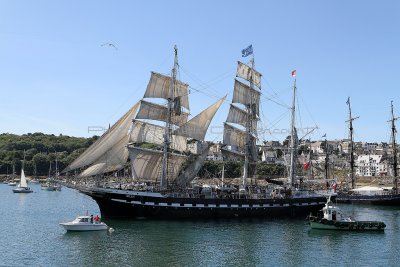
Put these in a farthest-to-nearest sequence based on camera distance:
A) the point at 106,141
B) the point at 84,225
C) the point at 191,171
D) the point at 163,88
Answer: the point at 191,171 < the point at 163,88 < the point at 106,141 < the point at 84,225

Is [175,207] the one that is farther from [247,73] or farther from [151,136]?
[247,73]

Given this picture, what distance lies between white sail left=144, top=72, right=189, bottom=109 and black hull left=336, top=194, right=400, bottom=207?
4677 centimetres

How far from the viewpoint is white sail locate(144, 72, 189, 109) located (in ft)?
218

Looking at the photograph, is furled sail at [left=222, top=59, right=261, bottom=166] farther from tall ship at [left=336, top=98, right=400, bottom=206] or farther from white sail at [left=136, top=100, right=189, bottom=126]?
tall ship at [left=336, top=98, right=400, bottom=206]

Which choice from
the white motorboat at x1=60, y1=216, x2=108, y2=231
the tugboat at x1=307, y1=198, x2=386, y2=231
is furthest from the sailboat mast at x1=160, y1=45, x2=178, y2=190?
the tugboat at x1=307, y1=198, x2=386, y2=231

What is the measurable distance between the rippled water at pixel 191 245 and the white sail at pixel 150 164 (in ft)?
34.2

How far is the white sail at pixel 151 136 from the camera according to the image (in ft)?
213

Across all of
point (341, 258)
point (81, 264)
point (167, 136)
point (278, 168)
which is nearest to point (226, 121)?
point (167, 136)

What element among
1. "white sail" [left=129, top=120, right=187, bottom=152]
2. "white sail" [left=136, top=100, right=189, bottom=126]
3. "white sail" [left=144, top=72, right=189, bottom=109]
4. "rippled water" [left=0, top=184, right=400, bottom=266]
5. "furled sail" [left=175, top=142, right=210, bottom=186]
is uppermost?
"white sail" [left=144, top=72, right=189, bottom=109]

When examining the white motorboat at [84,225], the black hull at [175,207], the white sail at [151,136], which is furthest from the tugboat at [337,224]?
the white motorboat at [84,225]

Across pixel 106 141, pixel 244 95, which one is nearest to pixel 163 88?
pixel 106 141

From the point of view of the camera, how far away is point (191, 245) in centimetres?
4303

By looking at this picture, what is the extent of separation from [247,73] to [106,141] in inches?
1122

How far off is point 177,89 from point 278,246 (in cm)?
3171
